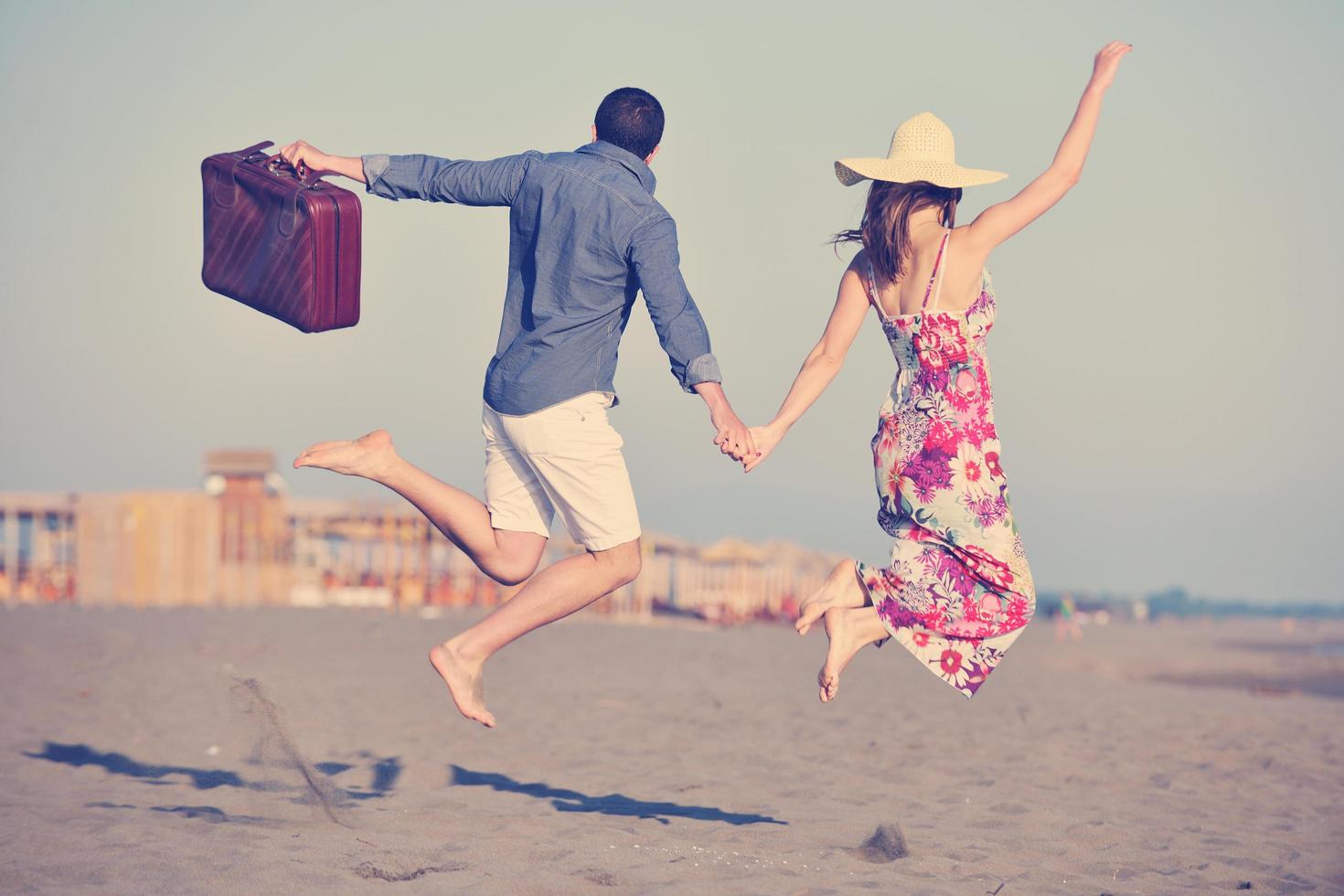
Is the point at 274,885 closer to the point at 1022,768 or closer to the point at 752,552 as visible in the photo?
the point at 1022,768

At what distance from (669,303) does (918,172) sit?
2.73ft

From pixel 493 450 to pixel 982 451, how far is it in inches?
61.0

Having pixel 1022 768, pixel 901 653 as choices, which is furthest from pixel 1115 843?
pixel 901 653

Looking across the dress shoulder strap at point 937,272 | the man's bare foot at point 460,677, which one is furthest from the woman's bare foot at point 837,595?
the man's bare foot at point 460,677

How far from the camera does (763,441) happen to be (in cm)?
405

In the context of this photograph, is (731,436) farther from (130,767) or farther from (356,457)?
(130,767)

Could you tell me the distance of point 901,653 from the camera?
1683 cm

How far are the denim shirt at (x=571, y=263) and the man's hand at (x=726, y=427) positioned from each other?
0.05m

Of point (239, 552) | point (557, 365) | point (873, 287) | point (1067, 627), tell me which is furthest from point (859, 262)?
point (1067, 627)

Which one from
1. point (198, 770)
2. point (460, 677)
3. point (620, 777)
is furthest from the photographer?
point (620, 777)

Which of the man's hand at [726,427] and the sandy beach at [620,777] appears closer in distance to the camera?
the man's hand at [726,427]

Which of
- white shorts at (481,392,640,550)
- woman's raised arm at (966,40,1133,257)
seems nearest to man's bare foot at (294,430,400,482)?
white shorts at (481,392,640,550)

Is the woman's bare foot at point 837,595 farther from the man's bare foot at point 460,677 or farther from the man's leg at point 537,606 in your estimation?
the man's bare foot at point 460,677

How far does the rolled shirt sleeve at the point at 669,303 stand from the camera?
13.3 ft
